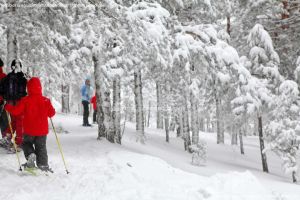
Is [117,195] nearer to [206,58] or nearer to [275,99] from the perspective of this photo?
[206,58]

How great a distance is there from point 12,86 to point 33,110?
1.53 meters

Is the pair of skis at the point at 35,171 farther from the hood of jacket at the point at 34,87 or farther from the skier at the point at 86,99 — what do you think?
the skier at the point at 86,99

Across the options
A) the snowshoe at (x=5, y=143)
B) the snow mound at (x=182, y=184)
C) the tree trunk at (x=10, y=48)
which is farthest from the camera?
the tree trunk at (x=10, y=48)

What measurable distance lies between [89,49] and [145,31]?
4769 mm

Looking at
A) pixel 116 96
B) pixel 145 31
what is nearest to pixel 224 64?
pixel 145 31

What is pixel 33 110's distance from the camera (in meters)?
7.65

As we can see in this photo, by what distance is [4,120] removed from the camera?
31.2ft

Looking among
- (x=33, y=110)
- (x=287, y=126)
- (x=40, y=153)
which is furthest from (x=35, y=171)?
(x=287, y=126)

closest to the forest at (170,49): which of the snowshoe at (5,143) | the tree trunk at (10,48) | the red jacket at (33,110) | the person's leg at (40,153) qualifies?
the tree trunk at (10,48)

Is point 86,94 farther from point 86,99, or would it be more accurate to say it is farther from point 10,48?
point 10,48

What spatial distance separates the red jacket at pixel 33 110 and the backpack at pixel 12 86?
1074mm

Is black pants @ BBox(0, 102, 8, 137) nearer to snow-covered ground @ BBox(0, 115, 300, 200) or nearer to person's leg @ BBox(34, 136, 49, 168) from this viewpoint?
snow-covered ground @ BBox(0, 115, 300, 200)

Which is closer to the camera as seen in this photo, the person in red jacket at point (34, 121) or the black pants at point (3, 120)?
the person in red jacket at point (34, 121)

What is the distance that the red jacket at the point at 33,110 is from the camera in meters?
7.61
